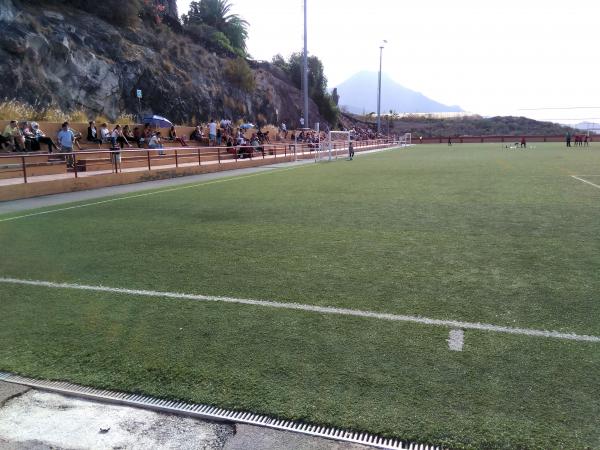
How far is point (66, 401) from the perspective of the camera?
3.19m

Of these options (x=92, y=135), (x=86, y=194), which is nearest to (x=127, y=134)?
(x=92, y=135)

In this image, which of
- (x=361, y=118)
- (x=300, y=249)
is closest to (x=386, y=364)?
(x=300, y=249)

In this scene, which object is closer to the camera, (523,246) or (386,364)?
(386,364)

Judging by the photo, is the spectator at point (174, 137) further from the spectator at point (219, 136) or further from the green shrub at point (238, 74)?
the green shrub at point (238, 74)

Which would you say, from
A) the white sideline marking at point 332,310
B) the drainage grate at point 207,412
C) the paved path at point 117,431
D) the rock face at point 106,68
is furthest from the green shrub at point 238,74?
the paved path at point 117,431

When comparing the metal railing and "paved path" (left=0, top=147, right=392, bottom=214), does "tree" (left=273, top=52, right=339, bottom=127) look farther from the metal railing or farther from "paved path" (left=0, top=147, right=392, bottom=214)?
"paved path" (left=0, top=147, right=392, bottom=214)

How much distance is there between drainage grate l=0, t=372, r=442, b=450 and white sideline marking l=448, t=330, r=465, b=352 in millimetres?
1235

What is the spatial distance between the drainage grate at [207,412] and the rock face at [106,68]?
28.0m

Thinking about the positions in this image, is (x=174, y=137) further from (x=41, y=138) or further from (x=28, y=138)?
(x=28, y=138)

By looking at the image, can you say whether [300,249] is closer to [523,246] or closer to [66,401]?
[523,246]

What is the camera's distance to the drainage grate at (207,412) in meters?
2.73

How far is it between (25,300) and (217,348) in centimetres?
243

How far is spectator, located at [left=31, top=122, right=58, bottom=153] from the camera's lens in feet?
58.8

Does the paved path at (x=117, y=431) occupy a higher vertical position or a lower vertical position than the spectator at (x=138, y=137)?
lower
